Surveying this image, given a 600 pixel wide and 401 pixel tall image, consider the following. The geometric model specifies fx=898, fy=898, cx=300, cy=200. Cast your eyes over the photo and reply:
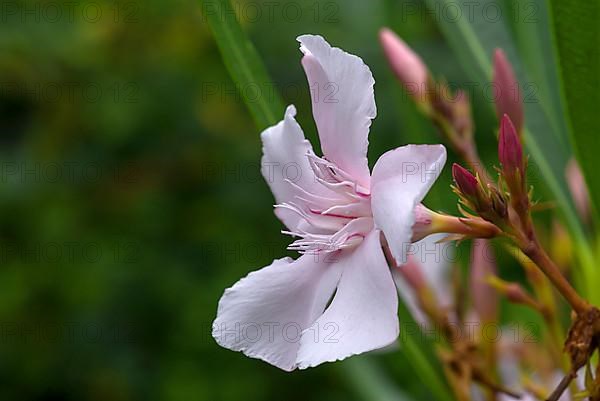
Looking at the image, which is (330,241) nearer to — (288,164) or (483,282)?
(288,164)

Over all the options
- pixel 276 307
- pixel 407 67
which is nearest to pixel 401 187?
pixel 276 307

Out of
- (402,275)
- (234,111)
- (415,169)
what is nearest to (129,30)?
(234,111)

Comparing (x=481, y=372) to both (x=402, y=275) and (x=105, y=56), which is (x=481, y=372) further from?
(x=105, y=56)

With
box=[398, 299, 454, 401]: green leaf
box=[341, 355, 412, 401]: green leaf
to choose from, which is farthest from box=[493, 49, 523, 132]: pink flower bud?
box=[341, 355, 412, 401]: green leaf

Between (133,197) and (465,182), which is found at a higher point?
(465,182)

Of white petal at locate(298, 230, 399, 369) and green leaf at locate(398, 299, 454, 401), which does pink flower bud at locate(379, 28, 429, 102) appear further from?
white petal at locate(298, 230, 399, 369)
